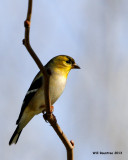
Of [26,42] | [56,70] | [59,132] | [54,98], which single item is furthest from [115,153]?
[26,42]

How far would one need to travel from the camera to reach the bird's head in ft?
15.2

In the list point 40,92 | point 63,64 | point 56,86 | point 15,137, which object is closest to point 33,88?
point 40,92

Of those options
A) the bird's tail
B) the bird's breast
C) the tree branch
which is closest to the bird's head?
the bird's breast

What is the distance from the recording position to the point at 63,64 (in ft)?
15.8

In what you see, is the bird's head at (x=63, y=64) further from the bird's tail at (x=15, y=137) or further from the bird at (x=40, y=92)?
the bird's tail at (x=15, y=137)

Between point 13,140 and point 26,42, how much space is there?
261 cm

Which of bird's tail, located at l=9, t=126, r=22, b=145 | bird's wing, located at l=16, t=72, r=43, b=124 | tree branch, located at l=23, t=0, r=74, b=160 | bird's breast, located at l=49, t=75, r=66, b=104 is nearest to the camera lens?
tree branch, located at l=23, t=0, r=74, b=160

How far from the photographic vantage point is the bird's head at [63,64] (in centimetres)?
465

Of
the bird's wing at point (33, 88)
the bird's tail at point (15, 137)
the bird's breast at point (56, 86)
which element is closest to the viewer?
the bird's breast at point (56, 86)

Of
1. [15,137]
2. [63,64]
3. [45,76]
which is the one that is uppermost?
[45,76]

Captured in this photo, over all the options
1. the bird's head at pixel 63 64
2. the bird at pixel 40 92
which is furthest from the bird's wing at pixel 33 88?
the bird's head at pixel 63 64

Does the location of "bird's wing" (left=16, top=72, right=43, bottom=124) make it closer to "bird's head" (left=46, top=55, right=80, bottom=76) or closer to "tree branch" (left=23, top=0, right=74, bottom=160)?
"bird's head" (left=46, top=55, right=80, bottom=76)

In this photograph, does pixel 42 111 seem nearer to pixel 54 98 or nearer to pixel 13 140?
pixel 54 98

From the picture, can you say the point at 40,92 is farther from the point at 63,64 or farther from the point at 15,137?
the point at 15,137
